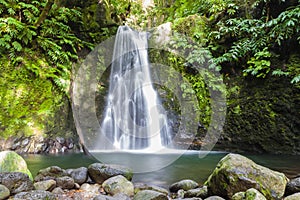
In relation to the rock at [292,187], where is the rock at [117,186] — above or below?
below

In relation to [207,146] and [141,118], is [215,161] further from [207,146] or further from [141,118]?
[141,118]

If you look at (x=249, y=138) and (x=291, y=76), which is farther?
(x=249, y=138)

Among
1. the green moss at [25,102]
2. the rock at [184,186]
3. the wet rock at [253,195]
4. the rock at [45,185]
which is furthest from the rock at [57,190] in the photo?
the green moss at [25,102]

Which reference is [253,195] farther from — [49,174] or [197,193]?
[49,174]

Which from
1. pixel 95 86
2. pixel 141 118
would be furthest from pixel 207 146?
pixel 95 86

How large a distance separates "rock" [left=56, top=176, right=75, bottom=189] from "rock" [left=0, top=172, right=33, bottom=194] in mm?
435

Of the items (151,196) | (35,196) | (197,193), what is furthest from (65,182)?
(197,193)

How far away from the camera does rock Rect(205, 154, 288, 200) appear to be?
263 cm

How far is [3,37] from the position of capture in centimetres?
680

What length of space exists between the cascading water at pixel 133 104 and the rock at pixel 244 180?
15.2 feet

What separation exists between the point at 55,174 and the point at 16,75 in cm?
465

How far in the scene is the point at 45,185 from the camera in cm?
313

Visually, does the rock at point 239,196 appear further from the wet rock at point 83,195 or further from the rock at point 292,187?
the wet rock at point 83,195

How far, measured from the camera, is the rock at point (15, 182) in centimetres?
281
